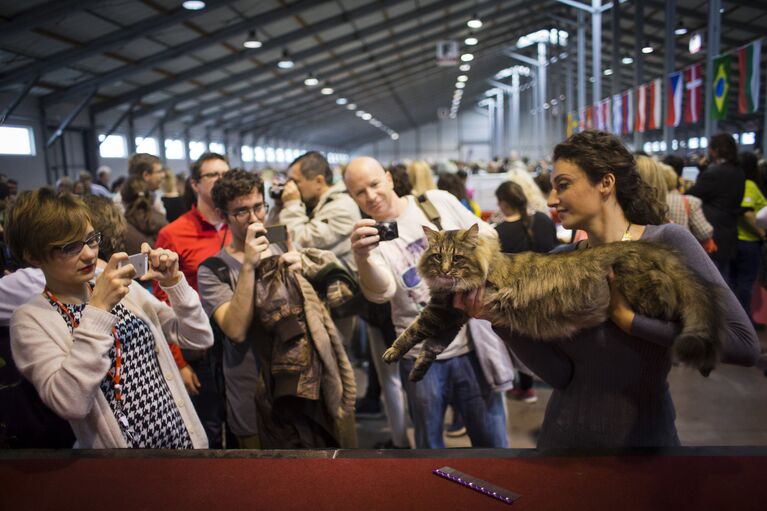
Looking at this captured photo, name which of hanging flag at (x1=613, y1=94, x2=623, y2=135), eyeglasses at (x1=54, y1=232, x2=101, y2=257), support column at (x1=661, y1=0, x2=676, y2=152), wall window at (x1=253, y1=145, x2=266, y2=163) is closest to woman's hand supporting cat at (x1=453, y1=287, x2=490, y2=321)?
eyeglasses at (x1=54, y1=232, x2=101, y2=257)

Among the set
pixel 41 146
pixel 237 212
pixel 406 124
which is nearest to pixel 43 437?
pixel 237 212

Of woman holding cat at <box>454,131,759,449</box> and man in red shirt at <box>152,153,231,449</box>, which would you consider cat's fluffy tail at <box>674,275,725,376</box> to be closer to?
woman holding cat at <box>454,131,759,449</box>

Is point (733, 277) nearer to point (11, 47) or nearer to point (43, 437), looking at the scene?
point (43, 437)

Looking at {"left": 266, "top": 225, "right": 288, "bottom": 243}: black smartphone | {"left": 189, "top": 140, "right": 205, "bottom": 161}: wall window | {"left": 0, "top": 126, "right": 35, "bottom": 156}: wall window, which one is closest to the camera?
{"left": 266, "top": 225, "right": 288, "bottom": 243}: black smartphone

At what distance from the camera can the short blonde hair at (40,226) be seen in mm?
1533

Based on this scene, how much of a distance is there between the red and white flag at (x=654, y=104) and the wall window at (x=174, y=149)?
13589mm

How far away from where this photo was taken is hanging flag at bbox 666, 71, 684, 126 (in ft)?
28.8

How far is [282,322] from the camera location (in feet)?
6.74

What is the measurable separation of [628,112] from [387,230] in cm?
1153

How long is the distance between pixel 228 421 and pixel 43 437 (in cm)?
78

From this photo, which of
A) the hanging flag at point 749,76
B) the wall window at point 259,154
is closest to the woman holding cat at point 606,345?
the hanging flag at point 749,76

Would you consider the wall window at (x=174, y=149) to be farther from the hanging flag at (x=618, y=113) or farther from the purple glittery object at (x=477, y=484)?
the purple glittery object at (x=477, y=484)

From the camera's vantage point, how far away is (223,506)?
116 centimetres

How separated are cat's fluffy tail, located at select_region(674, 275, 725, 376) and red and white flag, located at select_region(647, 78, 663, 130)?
9.90 meters
